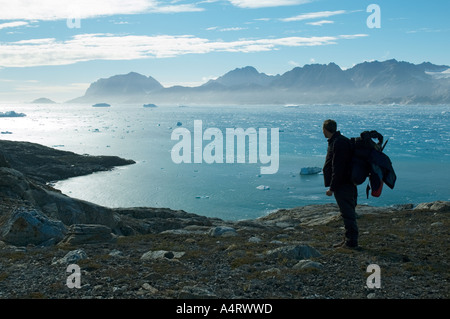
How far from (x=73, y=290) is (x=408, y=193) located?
36527 mm

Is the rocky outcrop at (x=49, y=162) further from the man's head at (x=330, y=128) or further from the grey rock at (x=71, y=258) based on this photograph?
the man's head at (x=330, y=128)

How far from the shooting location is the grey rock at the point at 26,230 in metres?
11.3

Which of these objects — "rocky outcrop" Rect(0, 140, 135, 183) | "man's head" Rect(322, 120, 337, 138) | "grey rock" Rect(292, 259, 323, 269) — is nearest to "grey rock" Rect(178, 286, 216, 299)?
"grey rock" Rect(292, 259, 323, 269)

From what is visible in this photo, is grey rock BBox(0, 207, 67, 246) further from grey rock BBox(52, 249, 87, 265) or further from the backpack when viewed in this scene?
the backpack

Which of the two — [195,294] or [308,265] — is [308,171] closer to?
[308,265]

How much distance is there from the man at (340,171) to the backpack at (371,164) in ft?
0.54

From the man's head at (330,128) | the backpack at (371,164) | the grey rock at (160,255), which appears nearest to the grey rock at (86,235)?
the grey rock at (160,255)

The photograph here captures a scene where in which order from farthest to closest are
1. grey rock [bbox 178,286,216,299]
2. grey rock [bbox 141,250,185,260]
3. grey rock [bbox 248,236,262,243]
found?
grey rock [bbox 248,236,262,243] → grey rock [bbox 141,250,185,260] → grey rock [bbox 178,286,216,299]

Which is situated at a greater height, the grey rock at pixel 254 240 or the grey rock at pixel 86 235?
the grey rock at pixel 86 235

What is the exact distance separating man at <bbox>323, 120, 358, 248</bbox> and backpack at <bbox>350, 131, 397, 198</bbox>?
17 cm

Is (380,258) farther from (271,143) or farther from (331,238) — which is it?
(271,143)

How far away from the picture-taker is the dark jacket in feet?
27.6

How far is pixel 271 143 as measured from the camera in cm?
7700
